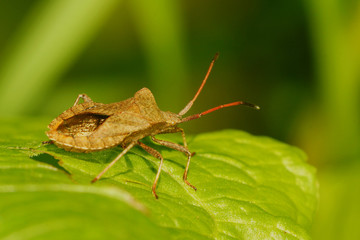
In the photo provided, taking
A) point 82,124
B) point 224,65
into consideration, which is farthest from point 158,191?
point 224,65

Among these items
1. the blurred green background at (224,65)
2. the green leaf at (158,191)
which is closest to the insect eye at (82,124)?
the green leaf at (158,191)

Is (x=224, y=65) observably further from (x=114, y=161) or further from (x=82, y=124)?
(x=114, y=161)

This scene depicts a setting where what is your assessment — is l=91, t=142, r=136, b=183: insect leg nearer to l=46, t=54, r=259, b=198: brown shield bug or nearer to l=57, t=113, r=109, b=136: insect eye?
l=46, t=54, r=259, b=198: brown shield bug

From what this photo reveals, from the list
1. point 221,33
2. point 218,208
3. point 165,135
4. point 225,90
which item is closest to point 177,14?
point 221,33

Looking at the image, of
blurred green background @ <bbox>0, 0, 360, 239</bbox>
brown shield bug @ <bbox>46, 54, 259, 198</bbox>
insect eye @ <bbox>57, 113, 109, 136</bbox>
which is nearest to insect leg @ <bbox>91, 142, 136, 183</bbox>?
brown shield bug @ <bbox>46, 54, 259, 198</bbox>

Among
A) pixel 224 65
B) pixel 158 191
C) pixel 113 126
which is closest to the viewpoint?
pixel 158 191

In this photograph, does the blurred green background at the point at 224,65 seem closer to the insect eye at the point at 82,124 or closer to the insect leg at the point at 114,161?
the insect eye at the point at 82,124
